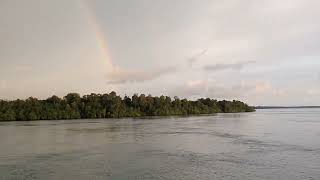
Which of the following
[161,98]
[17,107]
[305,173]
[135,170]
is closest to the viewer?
[305,173]

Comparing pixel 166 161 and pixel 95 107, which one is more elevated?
pixel 95 107

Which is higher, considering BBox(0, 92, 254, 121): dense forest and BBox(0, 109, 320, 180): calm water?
BBox(0, 92, 254, 121): dense forest

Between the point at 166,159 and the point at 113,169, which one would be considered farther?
the point at 166,159

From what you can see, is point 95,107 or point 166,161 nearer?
point 166,161

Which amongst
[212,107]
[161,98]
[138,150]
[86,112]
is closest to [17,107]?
[86,112]

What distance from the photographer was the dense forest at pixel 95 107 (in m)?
A: 97.7

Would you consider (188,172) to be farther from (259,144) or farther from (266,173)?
(259,144)

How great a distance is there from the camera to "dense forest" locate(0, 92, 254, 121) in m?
97.7

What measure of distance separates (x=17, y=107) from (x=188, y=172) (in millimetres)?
87689

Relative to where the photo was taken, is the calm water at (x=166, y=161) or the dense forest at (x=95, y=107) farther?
the dense forest at (x=95, y=107)

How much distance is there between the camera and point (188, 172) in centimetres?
1847

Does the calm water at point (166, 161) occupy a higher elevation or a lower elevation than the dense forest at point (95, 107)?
lower

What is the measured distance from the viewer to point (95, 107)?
108 metres

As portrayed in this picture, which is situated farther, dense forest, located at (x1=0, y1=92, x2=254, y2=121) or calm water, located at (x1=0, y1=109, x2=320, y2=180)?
dense forest, located at (x1=0, y1=92, x2=254, y2=121)
